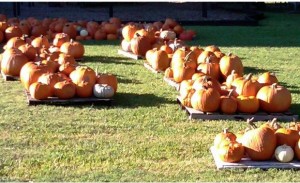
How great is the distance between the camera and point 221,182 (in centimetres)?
559

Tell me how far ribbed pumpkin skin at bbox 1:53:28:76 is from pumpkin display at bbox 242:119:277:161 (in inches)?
195

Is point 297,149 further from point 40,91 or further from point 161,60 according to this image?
point 161,60

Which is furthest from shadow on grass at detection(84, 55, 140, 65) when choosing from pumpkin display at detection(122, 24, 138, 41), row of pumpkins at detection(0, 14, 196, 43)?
row of pumpkins at detection(0, 14, 196, 43)

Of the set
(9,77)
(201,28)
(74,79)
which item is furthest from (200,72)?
(201,28)

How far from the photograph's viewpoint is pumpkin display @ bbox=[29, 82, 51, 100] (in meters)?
8.45

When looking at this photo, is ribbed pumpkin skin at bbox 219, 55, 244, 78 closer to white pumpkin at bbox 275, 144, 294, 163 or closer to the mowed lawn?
the mowed lawn

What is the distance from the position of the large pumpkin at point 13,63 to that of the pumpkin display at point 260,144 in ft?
16.3

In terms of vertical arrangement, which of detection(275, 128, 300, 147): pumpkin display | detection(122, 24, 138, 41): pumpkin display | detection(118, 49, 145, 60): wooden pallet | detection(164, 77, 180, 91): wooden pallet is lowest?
detection(118, 49, 145, 60): wooden pallet

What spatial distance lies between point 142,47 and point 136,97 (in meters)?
3.74

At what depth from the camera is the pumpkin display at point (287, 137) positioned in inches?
238

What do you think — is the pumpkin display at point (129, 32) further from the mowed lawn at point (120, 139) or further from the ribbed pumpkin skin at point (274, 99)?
the ribbed pumpkin skin at point (274, 99)

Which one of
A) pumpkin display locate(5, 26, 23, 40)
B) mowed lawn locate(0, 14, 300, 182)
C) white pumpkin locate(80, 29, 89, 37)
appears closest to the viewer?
mowed lawn locate(0, 14, 300, 182)

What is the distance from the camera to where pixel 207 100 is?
785cm

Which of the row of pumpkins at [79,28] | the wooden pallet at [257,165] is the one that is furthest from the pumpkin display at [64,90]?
the row of pumpkins at [79,28]
